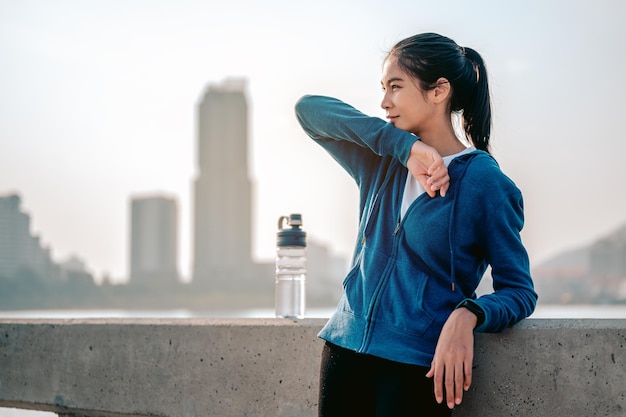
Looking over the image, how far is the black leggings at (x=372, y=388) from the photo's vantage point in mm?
1896

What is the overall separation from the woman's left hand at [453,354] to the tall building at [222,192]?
9736cm

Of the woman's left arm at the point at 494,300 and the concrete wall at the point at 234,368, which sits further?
the concrete wall at the point at 234,368

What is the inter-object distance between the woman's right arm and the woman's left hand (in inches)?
12.4

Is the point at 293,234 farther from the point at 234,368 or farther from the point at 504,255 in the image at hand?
the point at 504,255

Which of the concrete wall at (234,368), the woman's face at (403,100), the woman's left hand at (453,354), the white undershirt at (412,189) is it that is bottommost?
the concrete wall at (234,368)

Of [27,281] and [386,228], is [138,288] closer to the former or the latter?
[27,281]

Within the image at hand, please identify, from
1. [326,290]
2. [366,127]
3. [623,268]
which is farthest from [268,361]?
[623,268]

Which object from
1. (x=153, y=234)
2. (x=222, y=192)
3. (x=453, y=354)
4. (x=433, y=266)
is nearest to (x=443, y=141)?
(x=433, y=266)

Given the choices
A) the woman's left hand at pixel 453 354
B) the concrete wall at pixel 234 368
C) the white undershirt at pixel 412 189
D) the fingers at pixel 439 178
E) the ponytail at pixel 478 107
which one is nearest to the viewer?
the woman's left hand at pixel 453 354

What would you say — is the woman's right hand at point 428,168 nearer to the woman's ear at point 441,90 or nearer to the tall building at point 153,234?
the woman's ear at point 441,90

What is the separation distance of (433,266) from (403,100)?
1.48 feet

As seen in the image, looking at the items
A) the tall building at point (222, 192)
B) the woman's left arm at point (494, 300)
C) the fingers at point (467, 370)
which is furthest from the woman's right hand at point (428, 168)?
the tall building at point (222, 192)

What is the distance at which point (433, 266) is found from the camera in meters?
1.98

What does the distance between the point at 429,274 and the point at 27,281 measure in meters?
99.8
